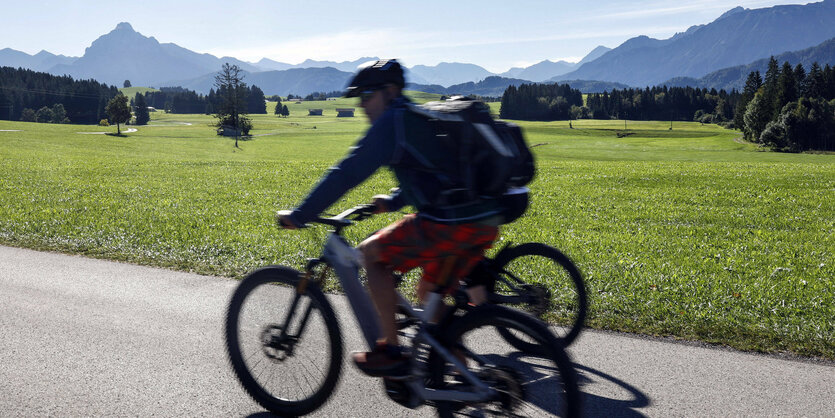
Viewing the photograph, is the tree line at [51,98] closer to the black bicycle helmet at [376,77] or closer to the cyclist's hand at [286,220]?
the cyclist's hand at [286,220]

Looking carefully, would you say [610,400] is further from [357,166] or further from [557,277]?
[357,166]

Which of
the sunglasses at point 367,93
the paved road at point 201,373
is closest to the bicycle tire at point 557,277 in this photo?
the paved road at point 201,373

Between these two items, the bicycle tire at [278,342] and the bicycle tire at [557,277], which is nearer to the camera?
the bicycle tire at [278,342]

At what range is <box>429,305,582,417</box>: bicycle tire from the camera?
2775 millimetres

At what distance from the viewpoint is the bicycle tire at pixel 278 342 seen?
11.6 ft

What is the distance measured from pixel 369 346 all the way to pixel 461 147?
4.35 ft

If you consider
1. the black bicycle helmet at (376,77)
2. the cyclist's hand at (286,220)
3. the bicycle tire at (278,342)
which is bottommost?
the bicycle tire at (278,342)

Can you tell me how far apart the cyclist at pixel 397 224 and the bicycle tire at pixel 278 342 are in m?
0.38

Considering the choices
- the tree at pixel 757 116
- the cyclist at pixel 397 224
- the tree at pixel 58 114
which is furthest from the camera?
the tree at pixel 58 114

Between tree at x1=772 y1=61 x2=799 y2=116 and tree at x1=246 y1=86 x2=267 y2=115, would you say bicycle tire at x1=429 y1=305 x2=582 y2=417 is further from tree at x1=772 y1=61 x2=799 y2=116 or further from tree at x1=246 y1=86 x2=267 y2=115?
tree at x1=246 y1=86 x2=267 y2=115

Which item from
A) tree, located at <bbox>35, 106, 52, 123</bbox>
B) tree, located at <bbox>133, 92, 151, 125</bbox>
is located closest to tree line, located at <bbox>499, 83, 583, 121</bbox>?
tree, located at <bbox>133, 92, 151, 125</bbox>

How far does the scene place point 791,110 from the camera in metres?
78.9

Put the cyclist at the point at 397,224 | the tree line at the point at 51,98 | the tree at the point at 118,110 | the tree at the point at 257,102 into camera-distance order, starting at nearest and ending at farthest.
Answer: the cyclist at the point at 397,224 < the tree at the point at 118,110 < the tree line at the point at 51,98 < the tree at the point at 257,102

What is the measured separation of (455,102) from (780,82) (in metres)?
104
